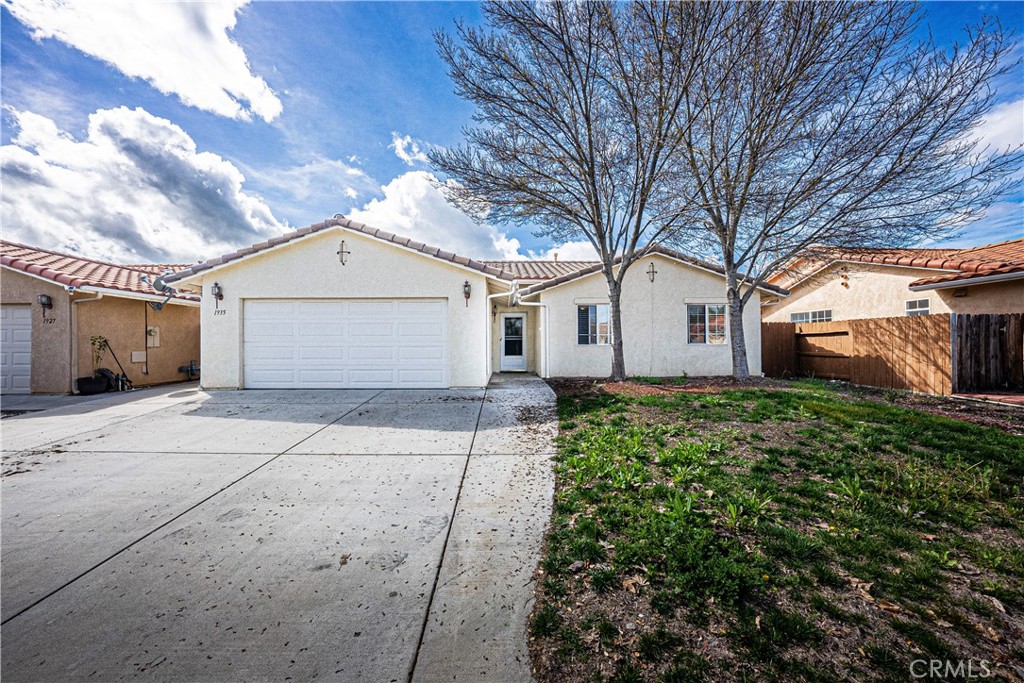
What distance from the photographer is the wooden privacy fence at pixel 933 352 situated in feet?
29.6

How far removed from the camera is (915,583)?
8.05ft

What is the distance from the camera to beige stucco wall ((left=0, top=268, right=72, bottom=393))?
32.9ft

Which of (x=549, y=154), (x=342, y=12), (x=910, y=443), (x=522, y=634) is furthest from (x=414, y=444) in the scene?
(x=342, y=12)

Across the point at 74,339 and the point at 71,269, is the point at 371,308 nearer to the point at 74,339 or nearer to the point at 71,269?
the point at 74,339

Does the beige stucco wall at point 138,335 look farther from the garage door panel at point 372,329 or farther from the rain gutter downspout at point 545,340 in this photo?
the rain gutter downspout at point 545,340

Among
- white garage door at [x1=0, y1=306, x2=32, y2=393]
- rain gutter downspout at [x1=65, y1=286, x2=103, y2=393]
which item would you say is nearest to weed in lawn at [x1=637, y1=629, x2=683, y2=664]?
rain gutter downspout at [x1=65, y1=286, x2=103, y2=393]

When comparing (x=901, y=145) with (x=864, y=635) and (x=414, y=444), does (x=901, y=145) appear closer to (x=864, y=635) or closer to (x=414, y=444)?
(x=864, y=635)

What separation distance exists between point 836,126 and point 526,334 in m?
10.1

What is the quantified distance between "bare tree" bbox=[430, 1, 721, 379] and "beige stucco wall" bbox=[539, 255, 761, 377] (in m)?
1.94

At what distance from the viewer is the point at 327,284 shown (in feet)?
32.9

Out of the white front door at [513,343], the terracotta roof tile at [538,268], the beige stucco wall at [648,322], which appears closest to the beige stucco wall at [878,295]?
the beige stucco wall at [648,322]

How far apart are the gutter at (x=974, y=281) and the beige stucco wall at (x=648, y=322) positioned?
419 centimetres

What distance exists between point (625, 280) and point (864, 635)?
11.4m

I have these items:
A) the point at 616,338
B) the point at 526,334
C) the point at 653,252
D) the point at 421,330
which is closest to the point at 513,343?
the point at 526,334
